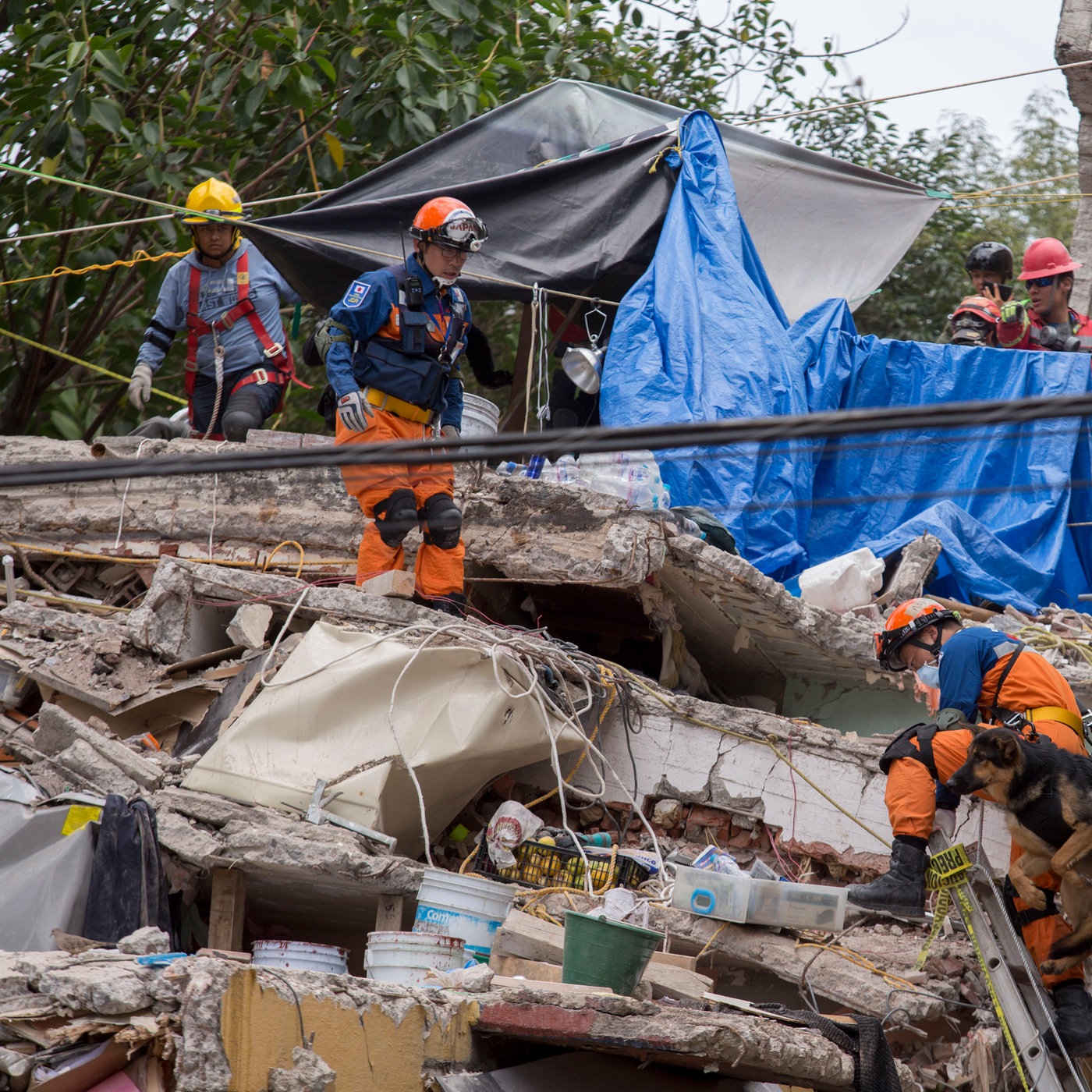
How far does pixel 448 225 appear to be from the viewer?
7035mm

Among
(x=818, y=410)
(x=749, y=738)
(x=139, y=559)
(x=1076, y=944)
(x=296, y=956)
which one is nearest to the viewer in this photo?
(x=296, y=956)

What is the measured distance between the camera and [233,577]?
7352 mm

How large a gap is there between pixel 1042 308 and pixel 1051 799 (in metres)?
5.14

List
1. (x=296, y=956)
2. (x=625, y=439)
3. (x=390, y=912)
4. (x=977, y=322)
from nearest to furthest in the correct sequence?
(x=625, y=439)
(x=296, y=956)
(x=390, y=912)
(x=977, y=322)

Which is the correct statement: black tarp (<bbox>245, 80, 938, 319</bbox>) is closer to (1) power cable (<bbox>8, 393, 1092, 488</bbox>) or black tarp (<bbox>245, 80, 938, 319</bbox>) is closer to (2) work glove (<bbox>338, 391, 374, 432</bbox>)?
(2) work glove (<bbox>338, 391, 374, 432</bbox>)

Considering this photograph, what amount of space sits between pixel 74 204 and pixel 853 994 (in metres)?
7.83

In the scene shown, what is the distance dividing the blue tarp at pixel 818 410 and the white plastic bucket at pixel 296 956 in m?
3.79

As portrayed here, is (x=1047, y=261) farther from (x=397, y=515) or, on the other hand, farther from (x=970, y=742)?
(x=397, y=515)

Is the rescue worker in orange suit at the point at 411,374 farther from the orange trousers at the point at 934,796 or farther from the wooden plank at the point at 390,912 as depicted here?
the orange trousers at the point at 934,796

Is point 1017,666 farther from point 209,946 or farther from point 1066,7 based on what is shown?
point 1066,7

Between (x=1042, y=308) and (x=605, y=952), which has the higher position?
(x=1042, y=308)

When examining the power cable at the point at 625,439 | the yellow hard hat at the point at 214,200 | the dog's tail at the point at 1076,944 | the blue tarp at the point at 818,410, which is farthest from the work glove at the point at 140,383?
the dog's tail at the point at 1076,944

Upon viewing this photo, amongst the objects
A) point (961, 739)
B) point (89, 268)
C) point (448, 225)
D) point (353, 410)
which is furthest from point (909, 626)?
point (89, 268)

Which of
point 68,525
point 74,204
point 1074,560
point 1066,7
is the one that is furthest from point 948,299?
point 68,525
